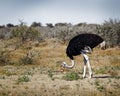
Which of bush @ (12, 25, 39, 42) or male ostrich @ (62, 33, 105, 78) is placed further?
bush @ (12, 25, 39, 42)

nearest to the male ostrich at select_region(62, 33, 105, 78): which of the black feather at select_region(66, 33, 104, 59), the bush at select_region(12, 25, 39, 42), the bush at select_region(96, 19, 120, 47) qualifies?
the black feather at select_region(66, 33, 104, 59)

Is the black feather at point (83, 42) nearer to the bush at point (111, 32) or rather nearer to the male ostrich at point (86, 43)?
the male ostrich at point (86, 43)

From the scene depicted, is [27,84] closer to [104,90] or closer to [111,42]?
[104,90]

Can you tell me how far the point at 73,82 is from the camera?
18.6m

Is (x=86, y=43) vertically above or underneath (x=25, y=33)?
above

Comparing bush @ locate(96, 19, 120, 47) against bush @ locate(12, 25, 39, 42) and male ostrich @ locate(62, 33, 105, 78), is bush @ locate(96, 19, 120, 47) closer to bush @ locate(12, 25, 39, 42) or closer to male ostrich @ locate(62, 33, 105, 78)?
bush @ locate(12, 25, 39, 42)

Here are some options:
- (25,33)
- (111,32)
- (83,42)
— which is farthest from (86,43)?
(25,33)

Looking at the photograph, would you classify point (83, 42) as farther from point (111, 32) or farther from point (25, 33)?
point (25, 33)

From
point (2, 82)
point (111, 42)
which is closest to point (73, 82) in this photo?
point (2, 82)

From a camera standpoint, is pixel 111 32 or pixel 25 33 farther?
pixel 25 33

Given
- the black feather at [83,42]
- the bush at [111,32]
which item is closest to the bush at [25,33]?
the bush at [111,32]

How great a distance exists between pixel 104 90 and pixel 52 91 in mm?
1908

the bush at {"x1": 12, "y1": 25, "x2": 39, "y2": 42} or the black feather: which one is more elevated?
the black feather

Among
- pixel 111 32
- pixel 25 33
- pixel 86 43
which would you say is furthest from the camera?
pixel 25 33
